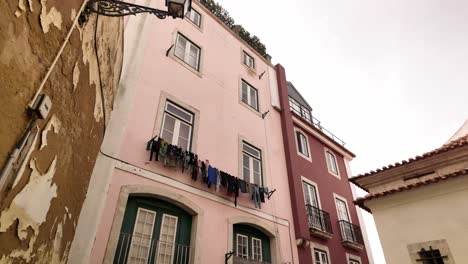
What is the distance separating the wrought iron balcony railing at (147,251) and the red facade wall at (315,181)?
181 inches

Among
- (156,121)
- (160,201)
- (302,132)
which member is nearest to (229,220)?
(160,201)

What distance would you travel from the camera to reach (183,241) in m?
7.26

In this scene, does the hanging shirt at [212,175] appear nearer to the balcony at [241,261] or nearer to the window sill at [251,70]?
the balcony at [241,261]

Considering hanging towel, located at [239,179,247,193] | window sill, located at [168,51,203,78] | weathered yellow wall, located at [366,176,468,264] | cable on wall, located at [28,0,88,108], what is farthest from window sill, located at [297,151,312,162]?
cable on wall, located at [28,0,88,108]

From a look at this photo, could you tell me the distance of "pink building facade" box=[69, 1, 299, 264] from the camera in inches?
252

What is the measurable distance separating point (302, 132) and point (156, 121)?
868 cm

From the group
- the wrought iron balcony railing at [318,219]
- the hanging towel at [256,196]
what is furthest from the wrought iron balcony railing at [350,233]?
the hanging towel at [256,196]

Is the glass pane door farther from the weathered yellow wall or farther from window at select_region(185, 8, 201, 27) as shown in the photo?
window at select_region(185, 8, 201, 27)

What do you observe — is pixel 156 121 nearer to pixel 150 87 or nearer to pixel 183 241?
pixel 150 87

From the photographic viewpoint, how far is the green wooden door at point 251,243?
8.47 metres

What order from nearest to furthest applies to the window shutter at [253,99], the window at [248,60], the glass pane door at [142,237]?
1. the glass pane door at [142,237]
2. the window shutter at [253,99]
3. the window at [248,60]

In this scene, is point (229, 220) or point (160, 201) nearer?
point (160, 201)

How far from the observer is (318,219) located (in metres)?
11.8

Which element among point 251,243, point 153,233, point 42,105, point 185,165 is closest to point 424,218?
point 251,243
